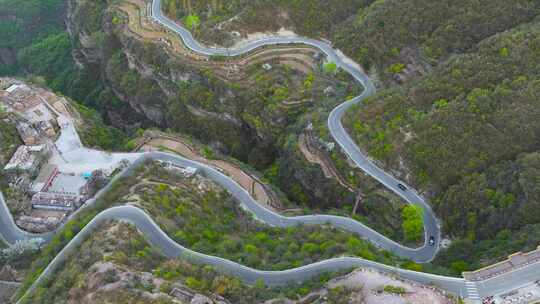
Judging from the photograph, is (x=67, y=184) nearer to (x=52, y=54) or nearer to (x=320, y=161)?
(x=320, y=161)

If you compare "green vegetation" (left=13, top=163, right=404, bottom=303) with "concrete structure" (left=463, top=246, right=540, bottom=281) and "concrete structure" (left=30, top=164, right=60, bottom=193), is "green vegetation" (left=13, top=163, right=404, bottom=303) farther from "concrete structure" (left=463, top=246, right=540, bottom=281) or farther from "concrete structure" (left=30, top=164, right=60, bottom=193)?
"concrete structure" (left=30, top=164, right=60, bottom=193)

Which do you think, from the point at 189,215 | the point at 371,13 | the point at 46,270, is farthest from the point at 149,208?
the point at 371,13

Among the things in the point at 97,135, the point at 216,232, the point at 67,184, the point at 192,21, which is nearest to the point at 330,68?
the point at 192,21

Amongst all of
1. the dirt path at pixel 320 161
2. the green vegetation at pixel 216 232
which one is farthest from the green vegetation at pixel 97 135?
the dirt path at pixel 320 161

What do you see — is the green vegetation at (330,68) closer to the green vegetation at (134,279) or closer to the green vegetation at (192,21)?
the green vegetation at (192,21)

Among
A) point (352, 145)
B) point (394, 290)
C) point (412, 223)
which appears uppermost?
point (352, 145)
